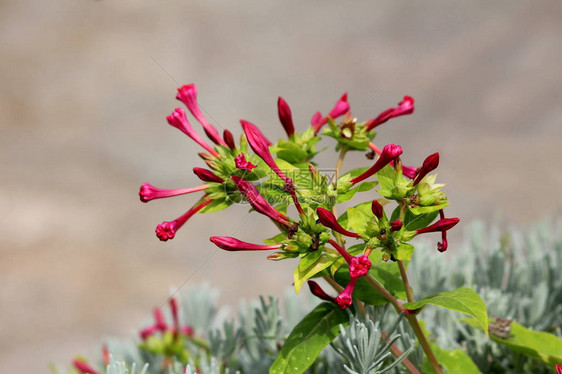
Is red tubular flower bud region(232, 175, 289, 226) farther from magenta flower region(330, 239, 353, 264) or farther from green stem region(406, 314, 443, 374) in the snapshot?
green stem region(406, 314, 443, 374)

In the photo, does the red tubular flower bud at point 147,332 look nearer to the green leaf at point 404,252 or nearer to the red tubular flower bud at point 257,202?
the red tubular flower bud at point 257,202

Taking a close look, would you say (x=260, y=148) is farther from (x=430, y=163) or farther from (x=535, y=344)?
(x=535, y=344)

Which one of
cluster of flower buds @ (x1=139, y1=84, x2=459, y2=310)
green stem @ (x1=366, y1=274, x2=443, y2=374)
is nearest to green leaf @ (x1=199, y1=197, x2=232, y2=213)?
cluster of flower buds @ (x1=139, y1=84, x2=459, y2=310)

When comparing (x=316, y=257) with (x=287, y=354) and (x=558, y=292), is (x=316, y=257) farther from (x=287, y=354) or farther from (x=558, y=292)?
(x=558, y=292)

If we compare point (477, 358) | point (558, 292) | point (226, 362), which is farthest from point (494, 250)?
point (226, 362)

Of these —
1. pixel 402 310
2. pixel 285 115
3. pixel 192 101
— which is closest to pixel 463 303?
pixel 402 310

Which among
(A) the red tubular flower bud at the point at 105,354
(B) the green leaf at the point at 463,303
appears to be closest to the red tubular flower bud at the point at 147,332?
(A) the red tubular flower bud at the point at 105,354

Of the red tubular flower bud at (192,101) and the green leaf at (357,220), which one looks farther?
the red tubular flower bud at (192,101)
